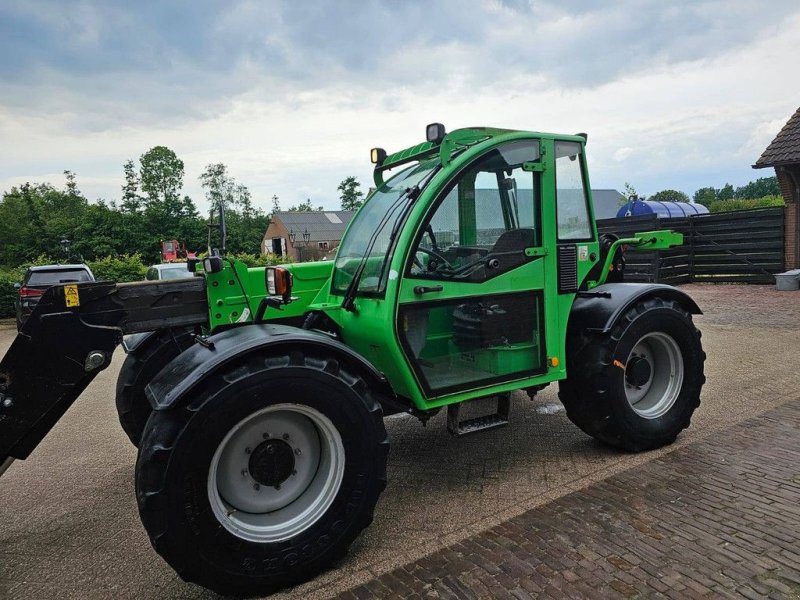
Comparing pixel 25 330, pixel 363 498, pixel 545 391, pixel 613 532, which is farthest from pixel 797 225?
pixel 25 330

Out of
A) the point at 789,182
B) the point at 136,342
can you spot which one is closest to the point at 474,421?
the point at 136,342

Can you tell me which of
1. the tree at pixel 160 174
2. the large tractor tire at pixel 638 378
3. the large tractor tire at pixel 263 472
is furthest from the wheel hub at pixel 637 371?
the tree at pixel 160 174

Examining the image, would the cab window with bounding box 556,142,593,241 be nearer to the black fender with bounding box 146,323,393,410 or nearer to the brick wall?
the black fender with bounding box 146,323,393,410

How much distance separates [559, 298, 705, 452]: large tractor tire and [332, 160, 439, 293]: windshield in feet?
5.50

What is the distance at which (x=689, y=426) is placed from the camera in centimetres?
473

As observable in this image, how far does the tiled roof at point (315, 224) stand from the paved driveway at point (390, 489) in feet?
173

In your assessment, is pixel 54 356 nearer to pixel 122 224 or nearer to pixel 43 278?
pixel 43 278

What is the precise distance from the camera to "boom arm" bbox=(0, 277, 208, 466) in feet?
9.56

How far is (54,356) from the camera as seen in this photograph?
299 centimetres

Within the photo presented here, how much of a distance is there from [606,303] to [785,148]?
13380mm

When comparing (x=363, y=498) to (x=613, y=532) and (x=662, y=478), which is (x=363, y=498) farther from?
(x=662, y=478)

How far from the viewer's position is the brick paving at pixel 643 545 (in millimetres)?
2654

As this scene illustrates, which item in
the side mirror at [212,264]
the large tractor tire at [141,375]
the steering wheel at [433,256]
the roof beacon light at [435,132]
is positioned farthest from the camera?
the large tractor tire at [141,375]

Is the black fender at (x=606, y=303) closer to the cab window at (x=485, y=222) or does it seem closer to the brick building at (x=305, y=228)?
the cab window at (x=485, y=222)
